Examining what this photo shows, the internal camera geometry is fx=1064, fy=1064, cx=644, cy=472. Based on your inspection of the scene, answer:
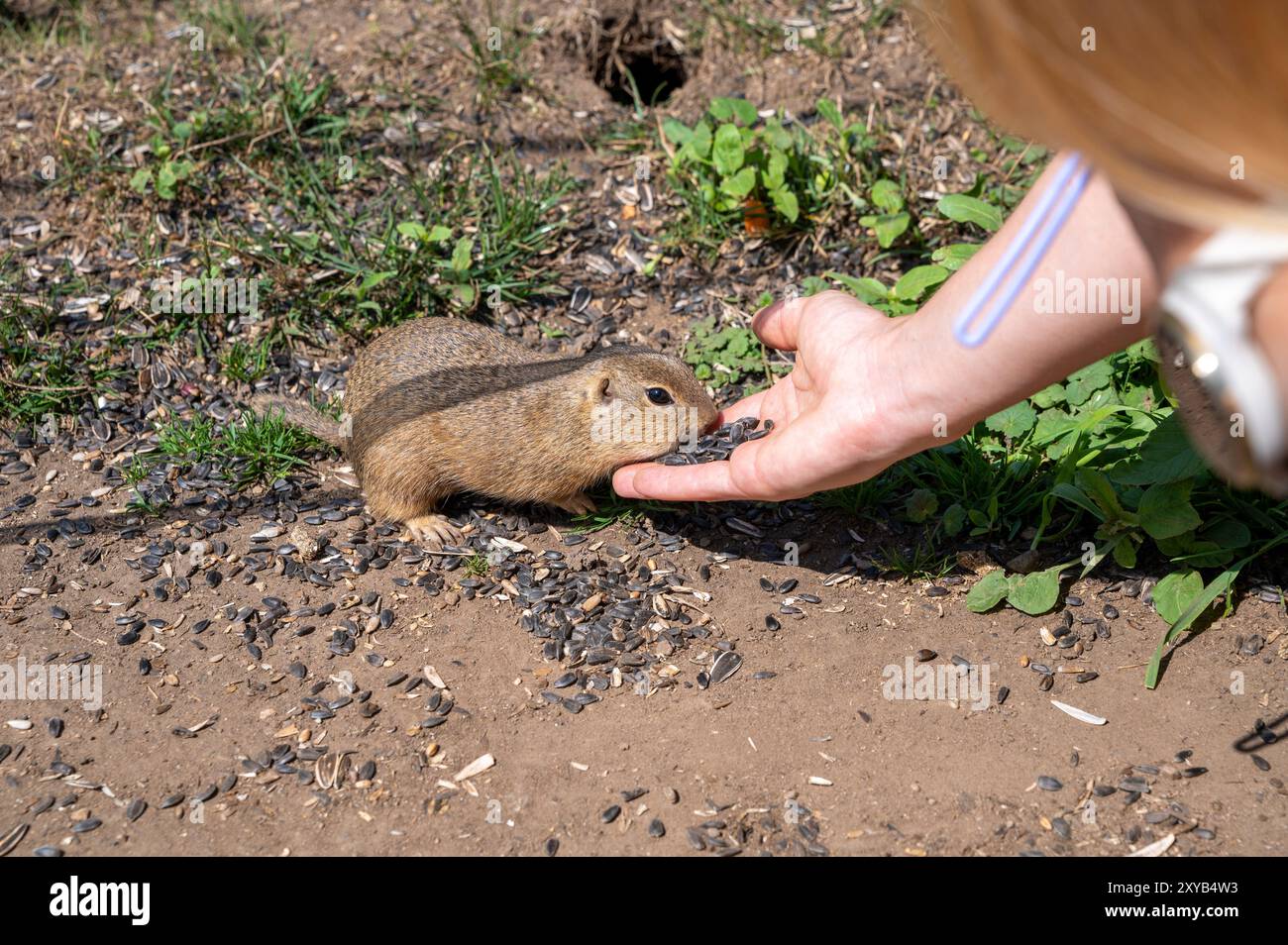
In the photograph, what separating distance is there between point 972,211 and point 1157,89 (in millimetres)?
4024

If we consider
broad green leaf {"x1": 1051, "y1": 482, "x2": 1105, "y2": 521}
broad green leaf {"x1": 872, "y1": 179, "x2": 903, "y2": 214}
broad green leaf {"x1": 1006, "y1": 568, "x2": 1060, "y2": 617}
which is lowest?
broad green leaf {"x1": 1006, "y1": 568, "x2": 1060, "y2": 617}

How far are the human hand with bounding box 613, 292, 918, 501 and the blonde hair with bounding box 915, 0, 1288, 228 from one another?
223cm

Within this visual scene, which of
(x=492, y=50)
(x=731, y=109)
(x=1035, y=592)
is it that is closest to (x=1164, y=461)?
(x=1035, y=592)

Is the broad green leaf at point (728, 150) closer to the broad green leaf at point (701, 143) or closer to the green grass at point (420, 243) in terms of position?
the broad green leaf at point (701, 143)

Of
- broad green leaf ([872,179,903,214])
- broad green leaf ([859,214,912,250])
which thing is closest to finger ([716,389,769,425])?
broad green leaf ([859,214,912,250])

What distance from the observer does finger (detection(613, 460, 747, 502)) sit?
4.12 meters

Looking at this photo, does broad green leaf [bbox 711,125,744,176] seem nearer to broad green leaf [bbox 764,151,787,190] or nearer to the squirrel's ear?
broad green leaf [bbox 764,151,787,190]

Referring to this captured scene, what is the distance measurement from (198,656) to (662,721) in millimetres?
1831

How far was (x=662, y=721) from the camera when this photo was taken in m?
3.85

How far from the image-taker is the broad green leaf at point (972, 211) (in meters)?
4.96

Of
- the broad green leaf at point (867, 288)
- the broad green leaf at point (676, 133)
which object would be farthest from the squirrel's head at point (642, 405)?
the broad green leaf at point (676, 133)

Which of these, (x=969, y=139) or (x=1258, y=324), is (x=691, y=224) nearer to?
(x=969, y=139)

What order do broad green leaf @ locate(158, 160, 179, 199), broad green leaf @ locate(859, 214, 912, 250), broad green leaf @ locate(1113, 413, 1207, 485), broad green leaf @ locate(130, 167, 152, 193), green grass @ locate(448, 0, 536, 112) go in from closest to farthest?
broad green leaf @ locate(1113, 413, 1207, 485) < broad green leaf @ locate(859, 214, 912, 250) < broad green leaf @ locate(158, 160, 179, 199) < broad green leaf @ locate(130, 167, 152, 193) < green grass @ locate(448, 0, 536, 112)

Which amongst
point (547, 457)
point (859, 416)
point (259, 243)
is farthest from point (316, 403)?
point (859, 416)
